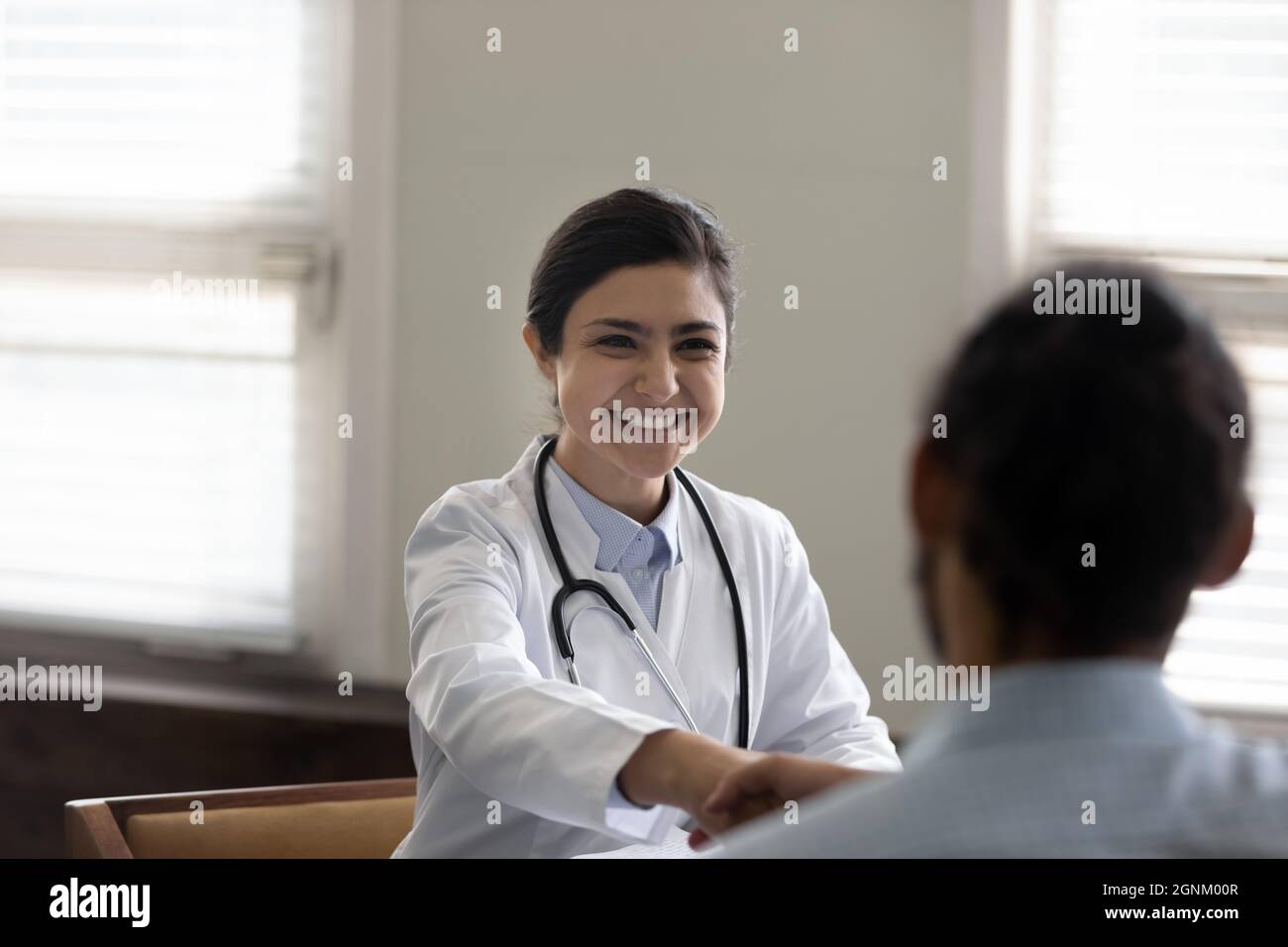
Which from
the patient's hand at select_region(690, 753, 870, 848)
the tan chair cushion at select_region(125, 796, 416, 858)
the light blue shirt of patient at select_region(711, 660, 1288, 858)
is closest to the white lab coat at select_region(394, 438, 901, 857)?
the patient's hand at select_region(690, 753, 870, 848)

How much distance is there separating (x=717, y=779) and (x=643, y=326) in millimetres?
609

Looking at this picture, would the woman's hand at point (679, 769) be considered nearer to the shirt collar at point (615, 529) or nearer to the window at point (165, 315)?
the shirt collar at point (615, 529)

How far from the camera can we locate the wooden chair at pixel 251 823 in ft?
4.81

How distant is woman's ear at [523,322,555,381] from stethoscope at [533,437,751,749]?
3.3 inches

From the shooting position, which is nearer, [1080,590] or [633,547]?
[1080,590]

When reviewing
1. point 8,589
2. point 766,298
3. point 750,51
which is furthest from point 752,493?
point 8,589

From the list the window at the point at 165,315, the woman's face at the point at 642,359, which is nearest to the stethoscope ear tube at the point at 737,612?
the woman's face at the point at 642,359

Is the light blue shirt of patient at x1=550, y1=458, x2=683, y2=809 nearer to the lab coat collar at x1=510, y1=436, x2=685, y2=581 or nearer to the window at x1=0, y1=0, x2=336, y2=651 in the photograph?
the lab coat collar at x1=510, y1=436, x2=685, y2=581

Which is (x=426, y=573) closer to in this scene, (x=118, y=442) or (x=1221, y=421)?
(x=1221, y=421)

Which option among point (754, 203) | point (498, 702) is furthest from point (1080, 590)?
point (754, 203)

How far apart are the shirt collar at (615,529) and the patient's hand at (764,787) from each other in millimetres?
517

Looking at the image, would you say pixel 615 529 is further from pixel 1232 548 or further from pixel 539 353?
pixel 1232 548

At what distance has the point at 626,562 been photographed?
4.51 ft
